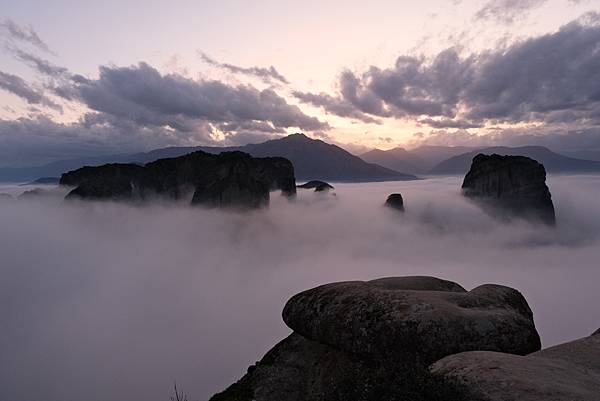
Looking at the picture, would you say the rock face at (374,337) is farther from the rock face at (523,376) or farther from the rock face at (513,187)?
the rock face at (513,187)

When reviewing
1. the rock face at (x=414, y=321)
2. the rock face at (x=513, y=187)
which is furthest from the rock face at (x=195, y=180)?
the rock face at (x=414, y=321)

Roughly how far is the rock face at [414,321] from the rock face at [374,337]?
34mm

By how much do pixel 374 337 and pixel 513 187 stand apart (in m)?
164

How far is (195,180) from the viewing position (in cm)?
17925

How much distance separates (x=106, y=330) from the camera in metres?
165

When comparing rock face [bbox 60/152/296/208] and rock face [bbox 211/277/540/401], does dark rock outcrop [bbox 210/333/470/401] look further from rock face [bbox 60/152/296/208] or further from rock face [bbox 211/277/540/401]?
rock face [bbox 60/152/296/208]

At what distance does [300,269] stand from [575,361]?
605 ft

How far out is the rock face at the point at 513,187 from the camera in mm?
146875

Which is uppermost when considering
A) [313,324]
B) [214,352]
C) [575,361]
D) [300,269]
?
[575,361]

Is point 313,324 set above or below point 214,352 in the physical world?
above

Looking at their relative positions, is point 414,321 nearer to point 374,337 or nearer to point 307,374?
point 374,337

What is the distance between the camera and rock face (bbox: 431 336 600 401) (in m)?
7.70

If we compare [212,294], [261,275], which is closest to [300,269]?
[261,275]

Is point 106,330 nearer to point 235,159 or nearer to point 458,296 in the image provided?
point 235,159
